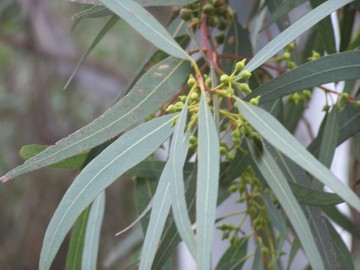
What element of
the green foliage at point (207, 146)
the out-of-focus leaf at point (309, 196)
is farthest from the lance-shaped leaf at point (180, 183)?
the out-of-focus leaf at point (309, 196)

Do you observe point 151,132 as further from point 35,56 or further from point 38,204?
point 35,56

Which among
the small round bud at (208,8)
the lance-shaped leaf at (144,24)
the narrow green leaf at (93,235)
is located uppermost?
the small round bud at (208,8)

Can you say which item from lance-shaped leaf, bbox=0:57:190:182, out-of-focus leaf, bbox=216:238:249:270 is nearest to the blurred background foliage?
out-of-focus leaf, bbox=216:238:249:270

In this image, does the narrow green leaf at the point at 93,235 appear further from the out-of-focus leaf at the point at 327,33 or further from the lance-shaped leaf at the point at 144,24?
the out-of-focus leaf at the point at 327,33

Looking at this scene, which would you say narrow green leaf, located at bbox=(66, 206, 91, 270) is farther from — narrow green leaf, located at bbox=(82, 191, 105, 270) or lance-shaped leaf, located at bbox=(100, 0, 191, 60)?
lance-shaped leaf, located at bbox=(100, 0, 191, 60)

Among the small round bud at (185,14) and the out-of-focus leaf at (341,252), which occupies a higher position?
the small round bud at (185,14)

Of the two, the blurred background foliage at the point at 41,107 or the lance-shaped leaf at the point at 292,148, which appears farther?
the blurred background foliage at the point at 41,107

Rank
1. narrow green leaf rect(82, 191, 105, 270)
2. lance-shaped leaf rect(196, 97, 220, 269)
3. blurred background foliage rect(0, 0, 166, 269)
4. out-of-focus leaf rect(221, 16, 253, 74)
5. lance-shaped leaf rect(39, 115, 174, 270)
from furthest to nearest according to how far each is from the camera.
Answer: blurred background foliage rect(0, 0, 166, 269), out-of-focus leaf rect(221, 16, 253, 74), narrow green leaf rect(82, 191, 105, 270), lance-shaped leaf rect(39, 115, 174, 270), lance-shaped leaf rect(196, 97, 220, 269)
